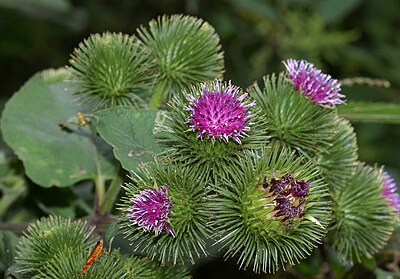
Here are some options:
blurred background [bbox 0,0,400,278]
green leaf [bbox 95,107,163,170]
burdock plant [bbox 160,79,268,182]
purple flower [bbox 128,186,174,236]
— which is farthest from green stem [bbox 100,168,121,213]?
blurred background [bbox 0,0,400,278]

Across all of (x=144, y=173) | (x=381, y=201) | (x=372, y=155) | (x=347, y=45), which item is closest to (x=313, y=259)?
(x=381, y=201)

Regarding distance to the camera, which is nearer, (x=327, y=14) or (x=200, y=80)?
(x=200, y=80)

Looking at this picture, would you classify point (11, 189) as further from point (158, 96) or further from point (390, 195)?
point (390, 195)

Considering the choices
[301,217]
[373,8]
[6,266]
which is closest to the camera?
[301,217]

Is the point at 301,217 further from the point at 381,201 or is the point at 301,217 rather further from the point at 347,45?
→ the point at 347,45

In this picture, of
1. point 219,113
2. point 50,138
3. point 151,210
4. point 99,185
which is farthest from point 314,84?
point 50,138

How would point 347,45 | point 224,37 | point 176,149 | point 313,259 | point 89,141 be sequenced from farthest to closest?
point 347,45
point 224,37
point 313,259
point 89,141
point 176,149

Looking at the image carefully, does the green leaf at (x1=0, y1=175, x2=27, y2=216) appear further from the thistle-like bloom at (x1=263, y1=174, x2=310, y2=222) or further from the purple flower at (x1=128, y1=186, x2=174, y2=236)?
the thistle-like bloom at (x1=263, y1=174, x2=310, y2=222)
